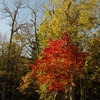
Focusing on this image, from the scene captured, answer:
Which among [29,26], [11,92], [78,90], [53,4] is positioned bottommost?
[11,92]

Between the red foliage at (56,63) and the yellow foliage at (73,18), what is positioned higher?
the yellow foliage at (73,18)

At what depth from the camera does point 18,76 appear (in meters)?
17.8

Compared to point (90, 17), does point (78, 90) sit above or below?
Answer: below

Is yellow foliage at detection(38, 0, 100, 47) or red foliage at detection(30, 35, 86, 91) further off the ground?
yellow foliage at detection(38, 0, 100, 47)

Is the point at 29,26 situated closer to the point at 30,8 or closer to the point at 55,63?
the point at 30,8

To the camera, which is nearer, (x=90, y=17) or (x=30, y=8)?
(x=90, y=17)

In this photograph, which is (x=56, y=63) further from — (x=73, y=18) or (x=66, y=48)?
(x=73, y=18)

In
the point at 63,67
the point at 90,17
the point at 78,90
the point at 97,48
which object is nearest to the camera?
the point at 63,67

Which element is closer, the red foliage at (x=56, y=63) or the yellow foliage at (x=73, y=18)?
the red foliage at (x=56, y=63)

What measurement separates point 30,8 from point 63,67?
1062 cm

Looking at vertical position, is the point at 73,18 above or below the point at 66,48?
above

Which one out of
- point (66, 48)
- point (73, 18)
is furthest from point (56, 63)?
point (73, 18)

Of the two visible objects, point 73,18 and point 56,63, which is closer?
→ point 56,63

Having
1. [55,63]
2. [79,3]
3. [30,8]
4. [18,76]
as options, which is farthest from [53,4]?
[18,76]
